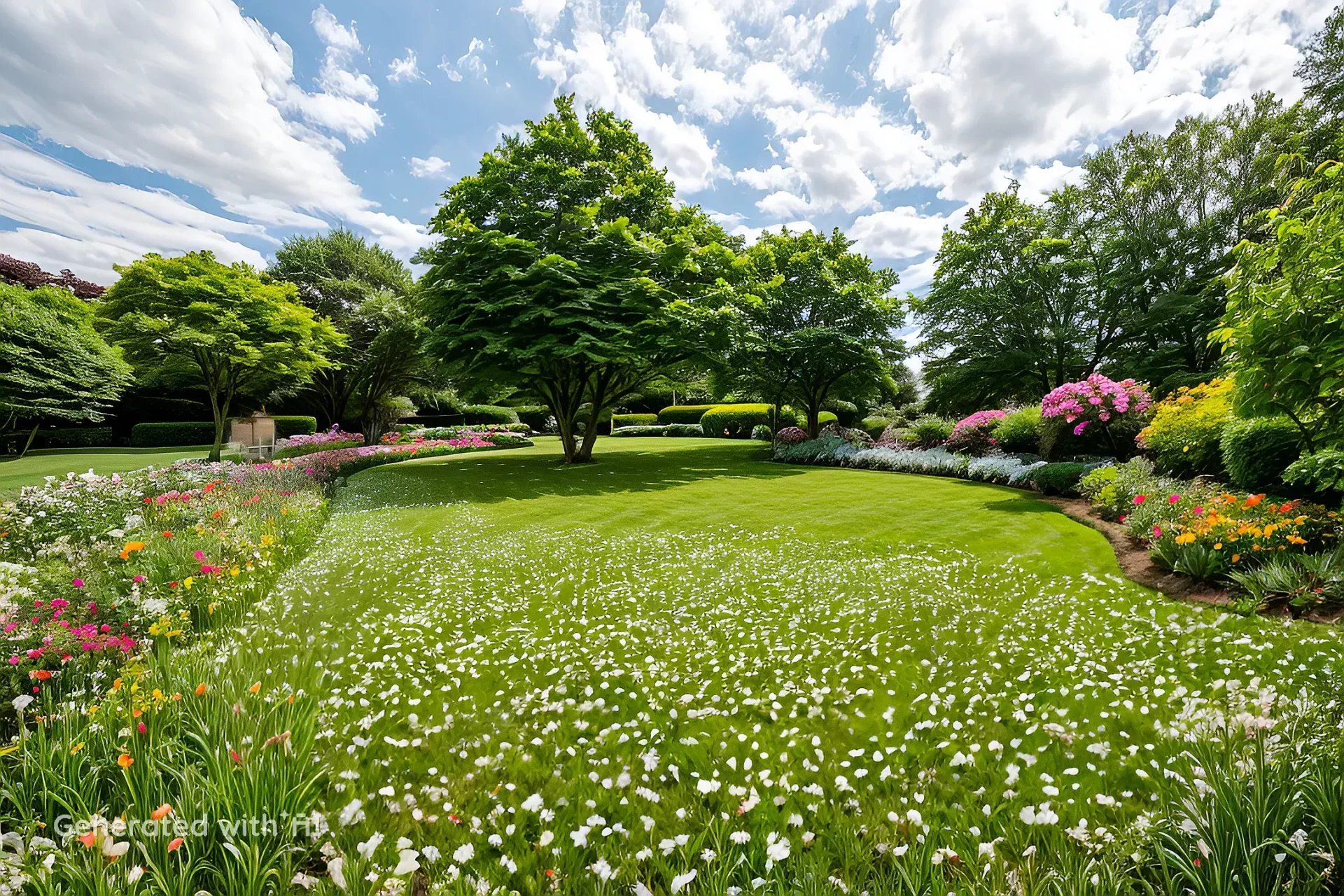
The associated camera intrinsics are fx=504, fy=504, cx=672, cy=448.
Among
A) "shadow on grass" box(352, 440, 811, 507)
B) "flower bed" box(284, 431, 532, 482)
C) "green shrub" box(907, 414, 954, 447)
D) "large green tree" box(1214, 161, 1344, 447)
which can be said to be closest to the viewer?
"large green tree" box(1214, 161, 1344, 447)

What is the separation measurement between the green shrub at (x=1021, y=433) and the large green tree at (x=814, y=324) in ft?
19.4

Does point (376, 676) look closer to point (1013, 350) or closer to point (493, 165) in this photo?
point (493, 165)

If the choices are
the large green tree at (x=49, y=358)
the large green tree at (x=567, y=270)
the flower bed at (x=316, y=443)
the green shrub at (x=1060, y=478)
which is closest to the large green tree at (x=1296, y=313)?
the green shrub at (x=1060, y=478)

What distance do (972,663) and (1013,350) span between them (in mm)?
23379

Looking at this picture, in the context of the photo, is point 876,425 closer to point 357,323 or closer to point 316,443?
point 316,443

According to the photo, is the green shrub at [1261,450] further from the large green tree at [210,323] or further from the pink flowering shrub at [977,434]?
the large green tree at [210,323]

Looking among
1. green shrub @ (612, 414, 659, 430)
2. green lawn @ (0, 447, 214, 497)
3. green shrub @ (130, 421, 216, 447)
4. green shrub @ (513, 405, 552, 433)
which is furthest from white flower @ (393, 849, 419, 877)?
green shrub @ (513, 405, 552, 433)

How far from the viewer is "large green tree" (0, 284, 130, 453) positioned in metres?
18.8

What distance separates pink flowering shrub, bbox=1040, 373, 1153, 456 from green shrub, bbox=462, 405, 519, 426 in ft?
111

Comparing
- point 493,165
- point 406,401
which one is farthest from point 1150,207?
point 406,401

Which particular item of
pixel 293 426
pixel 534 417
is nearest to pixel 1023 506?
pixel 534 417

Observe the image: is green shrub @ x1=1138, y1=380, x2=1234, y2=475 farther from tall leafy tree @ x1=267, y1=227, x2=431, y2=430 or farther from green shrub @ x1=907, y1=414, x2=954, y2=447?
tall leafy tree @ x1=267, y1=227, x2=431, y2=430

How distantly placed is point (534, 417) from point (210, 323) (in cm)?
2362

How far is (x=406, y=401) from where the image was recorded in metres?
30.3
